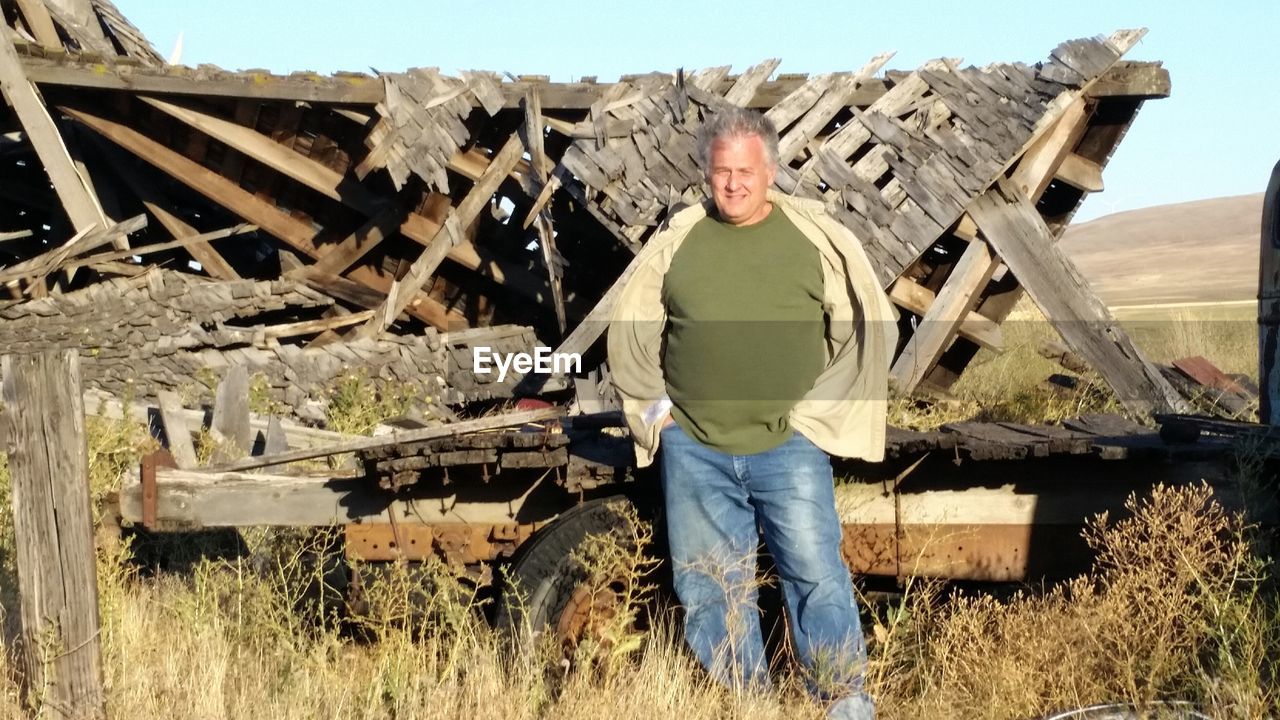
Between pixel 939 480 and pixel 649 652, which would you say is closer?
pixel 649 652

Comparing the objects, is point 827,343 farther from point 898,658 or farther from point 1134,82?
point 1134,82

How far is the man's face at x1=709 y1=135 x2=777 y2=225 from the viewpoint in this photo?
4.40m

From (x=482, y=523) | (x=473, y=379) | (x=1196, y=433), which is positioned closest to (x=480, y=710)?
(x=482, y=523)

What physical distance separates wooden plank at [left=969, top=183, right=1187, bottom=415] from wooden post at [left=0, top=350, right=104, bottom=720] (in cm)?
713

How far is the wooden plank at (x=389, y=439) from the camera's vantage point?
5188 millimetres

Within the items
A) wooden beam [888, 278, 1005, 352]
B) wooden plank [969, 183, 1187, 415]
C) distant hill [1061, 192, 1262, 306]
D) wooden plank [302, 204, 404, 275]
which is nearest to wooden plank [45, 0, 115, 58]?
wooden plank [302, 204, 404, 275]

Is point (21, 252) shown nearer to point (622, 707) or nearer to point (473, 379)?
point (473, 379)

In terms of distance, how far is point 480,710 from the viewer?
14.4 ft

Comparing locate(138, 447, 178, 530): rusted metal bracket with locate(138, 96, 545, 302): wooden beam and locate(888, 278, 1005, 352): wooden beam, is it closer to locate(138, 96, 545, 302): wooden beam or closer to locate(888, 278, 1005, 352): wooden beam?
locate(888, 278, 1005, 352): wooden beam

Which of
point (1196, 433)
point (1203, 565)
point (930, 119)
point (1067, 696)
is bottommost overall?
point (1067, 696)

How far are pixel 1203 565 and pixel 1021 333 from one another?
11019mm

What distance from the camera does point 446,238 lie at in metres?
12.0

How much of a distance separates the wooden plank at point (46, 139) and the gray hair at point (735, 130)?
29.3ft

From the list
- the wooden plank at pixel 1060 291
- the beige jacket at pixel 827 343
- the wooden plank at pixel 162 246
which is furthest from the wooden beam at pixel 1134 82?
the wooden plank at pixel 162 246
